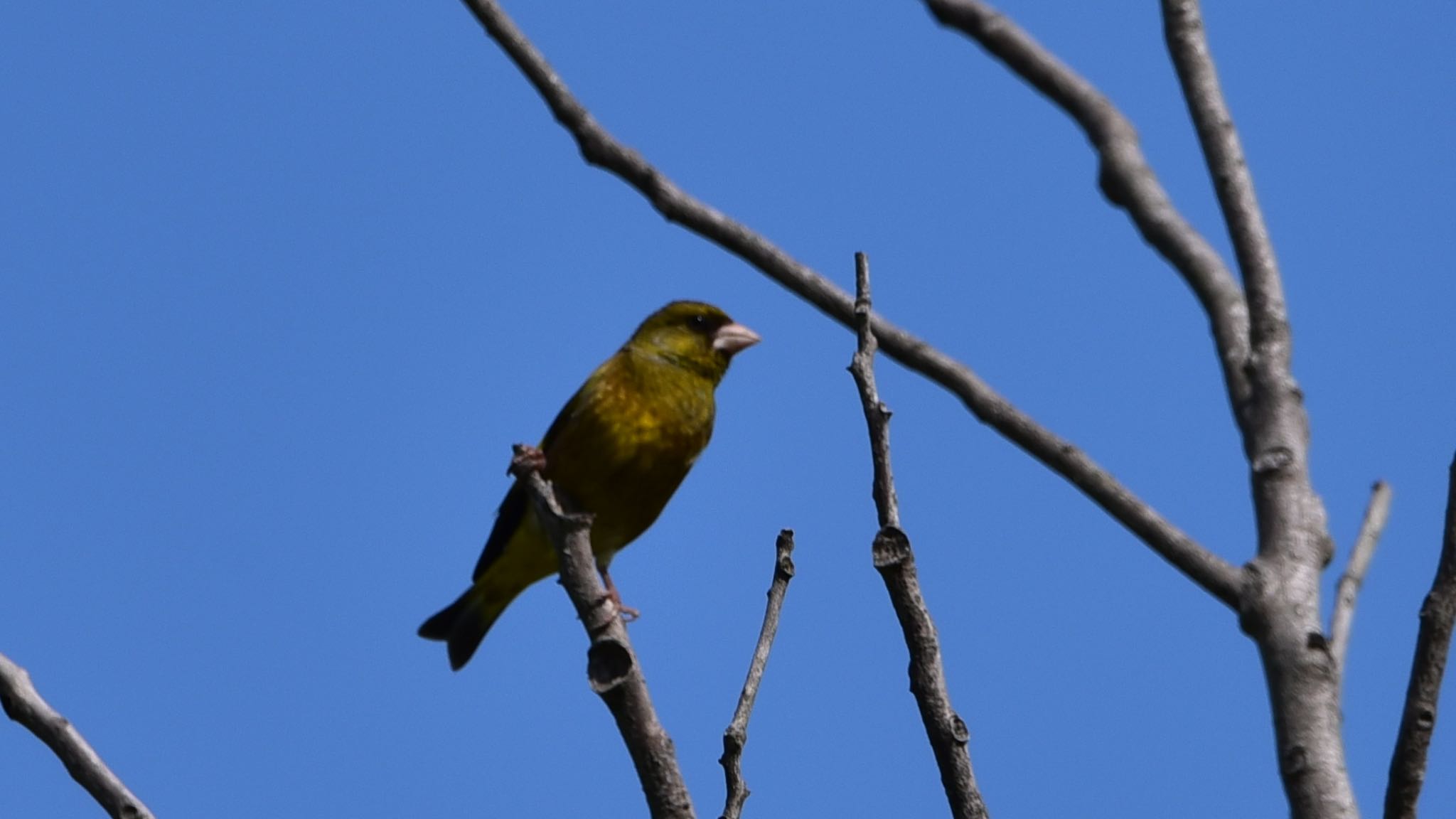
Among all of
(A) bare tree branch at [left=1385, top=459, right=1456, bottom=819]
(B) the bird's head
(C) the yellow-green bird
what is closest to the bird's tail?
(C) the yellow-green bird

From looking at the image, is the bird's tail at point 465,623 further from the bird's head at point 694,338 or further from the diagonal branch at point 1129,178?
the diagonal branch at point 1129,178

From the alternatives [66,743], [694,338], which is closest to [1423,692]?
[66,743]

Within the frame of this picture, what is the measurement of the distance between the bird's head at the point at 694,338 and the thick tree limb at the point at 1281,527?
16.2 feet

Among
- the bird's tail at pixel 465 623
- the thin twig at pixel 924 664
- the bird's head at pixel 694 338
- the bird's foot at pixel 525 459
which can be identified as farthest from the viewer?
the bird's tail at pixel 465 623

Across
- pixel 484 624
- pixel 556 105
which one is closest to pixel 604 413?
pixel 484 624

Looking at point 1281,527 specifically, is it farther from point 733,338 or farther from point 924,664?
point 733,338

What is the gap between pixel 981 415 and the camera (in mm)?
2146

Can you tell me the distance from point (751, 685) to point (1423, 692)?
1250 millimetres

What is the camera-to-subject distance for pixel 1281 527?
1.92 meters

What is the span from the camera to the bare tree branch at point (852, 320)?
204cm

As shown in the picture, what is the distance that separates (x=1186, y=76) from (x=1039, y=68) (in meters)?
0.20

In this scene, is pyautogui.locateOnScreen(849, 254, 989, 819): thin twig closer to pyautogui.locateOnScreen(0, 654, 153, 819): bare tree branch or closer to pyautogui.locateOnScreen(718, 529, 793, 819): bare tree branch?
pyautogui.locateOnScreen(718, 529, 793, 819): bare tree branch

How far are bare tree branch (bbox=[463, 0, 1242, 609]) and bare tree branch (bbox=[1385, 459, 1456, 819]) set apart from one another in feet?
2.29

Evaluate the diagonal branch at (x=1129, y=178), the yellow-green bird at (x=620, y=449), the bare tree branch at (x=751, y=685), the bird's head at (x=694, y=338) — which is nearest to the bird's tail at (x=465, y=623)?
the yellow-green bird at (x=620, y=449)
